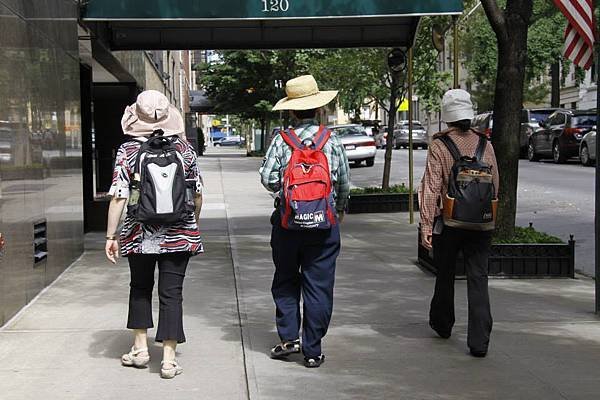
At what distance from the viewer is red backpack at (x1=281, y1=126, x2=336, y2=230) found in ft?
19.3

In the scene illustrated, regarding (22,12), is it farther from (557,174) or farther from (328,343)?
(557,174)

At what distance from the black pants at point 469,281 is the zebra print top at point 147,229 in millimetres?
1783

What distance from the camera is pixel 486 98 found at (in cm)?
5534

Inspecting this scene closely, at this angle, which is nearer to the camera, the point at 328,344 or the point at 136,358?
the point at 136,358

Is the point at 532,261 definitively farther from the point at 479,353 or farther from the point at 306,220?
the point at 306,220

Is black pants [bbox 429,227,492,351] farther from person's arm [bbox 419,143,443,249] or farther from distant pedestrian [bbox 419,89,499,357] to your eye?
person's arm [bbox 419,143,443,249]

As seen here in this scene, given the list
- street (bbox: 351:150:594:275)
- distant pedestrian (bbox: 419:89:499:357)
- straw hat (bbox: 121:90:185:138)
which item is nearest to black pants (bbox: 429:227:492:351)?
distant pedestrian (bbox: 419:89:499:357)

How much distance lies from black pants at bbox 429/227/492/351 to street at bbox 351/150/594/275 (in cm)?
394

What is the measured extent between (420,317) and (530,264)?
2.30 metres

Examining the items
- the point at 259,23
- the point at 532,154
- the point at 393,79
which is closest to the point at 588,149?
the point at 532,154

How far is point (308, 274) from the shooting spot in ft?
20.4

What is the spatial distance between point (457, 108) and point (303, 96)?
1079 millimetres

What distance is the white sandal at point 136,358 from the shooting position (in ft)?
20.2

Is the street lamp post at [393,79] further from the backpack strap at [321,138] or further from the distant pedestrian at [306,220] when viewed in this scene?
the backpack strap at [321,138]
